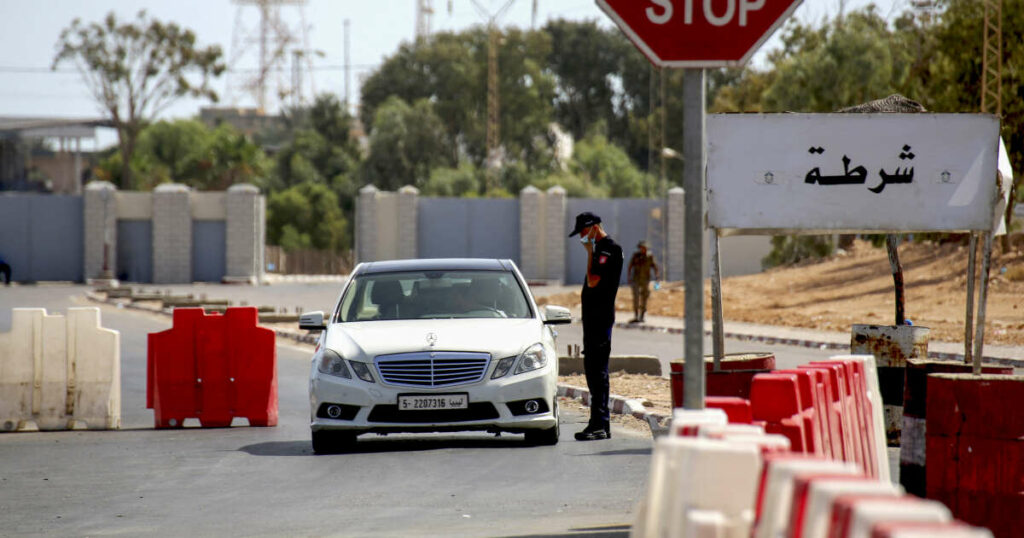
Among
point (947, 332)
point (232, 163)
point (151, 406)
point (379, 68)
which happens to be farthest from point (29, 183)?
point (151, 406)

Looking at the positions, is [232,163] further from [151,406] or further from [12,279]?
[151,406]

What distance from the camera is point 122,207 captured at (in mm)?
61219

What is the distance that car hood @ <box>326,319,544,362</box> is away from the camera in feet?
37.2

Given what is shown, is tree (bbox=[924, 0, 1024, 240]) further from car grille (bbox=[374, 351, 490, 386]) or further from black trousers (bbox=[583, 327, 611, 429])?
car grille (bbox=[374, 351, 490, 386])

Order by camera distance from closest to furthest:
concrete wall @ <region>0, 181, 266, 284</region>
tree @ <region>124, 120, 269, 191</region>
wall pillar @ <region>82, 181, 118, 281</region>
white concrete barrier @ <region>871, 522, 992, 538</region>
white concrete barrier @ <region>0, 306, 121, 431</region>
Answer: white concrete barrier @ <region>871, 522, 992, 538</region> < white concrete barrier @ <region>0, 306, 121, 431</region> < wall pillar @ <region>82, 181, 118, 281</region> < concrete wall @ <region>0, 181, 266, 284</region> < tree @ <region>124, 120, 269, 191</region>

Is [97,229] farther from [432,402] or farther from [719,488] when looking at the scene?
[719,488]

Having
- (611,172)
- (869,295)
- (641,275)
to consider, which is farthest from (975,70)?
(611,172)

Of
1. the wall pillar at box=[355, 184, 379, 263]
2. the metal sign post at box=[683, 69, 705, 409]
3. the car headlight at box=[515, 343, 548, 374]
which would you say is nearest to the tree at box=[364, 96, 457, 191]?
the wall pillar at box=[355, 184, 379, 263]

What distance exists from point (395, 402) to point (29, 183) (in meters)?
92.7

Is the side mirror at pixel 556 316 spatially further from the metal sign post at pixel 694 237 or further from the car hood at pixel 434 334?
the metal sign post at pixel 694 237

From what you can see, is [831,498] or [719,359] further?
[719,359]

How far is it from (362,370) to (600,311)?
1891 millimetres

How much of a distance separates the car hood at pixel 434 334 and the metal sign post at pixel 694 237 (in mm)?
6095

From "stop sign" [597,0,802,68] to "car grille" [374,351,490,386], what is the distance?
614 cm
